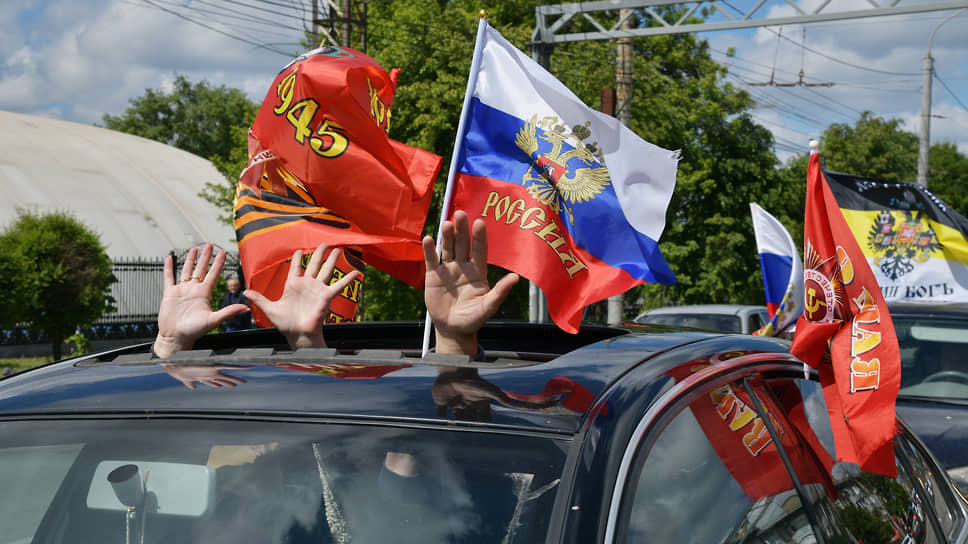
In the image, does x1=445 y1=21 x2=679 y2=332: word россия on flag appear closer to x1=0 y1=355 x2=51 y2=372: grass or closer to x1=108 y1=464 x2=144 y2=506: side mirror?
x1=108 y1=464 x2=144 y2=506: side mirror

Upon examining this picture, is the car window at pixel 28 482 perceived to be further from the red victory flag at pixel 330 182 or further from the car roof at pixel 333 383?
the red victory flag at pixel 330 182

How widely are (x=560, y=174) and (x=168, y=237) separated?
34434 mm

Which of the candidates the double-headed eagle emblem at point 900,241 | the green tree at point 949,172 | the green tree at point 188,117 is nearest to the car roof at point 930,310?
the double-headed eagle emblem at point 900,241

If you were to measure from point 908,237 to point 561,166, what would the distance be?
644cm

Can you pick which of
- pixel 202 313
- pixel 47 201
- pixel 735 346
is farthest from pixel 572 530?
pixel 47 201

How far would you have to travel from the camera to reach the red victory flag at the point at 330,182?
15.7ft

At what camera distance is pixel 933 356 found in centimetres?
613

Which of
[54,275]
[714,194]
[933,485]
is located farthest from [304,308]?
[714,194]

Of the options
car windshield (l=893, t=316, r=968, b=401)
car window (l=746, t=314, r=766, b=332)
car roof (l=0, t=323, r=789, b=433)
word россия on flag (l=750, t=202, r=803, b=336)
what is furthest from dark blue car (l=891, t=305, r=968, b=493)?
car window (l=746, t=314, r=766, b=332)

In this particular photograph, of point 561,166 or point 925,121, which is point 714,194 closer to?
point 925,121

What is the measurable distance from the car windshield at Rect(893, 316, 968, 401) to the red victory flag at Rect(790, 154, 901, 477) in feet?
10.4

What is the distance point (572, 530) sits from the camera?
1.55 m

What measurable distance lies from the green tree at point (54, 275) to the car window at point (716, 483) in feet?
64.2

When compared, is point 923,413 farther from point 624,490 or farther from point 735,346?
point 624,490
